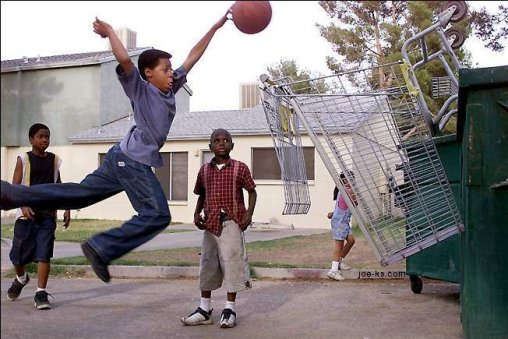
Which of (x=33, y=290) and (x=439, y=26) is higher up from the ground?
(x=439, y=26)

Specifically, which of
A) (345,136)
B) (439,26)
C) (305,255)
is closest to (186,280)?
(305,255)

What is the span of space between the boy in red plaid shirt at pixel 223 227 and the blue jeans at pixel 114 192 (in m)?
1.79

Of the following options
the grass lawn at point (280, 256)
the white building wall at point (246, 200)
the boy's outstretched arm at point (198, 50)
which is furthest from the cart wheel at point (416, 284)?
the white building wall at point (246, 200)

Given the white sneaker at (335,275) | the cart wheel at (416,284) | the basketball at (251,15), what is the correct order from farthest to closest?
the white sneaker at (335,275) → the cart wheel at (416,284) → the basketball at (251,15)

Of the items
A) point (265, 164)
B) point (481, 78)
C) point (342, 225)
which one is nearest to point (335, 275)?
point (342, 225)

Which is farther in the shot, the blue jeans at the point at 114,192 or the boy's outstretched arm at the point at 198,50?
the boy's outstretched arm at the point at 198,50

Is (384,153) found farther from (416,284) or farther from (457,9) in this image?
(416,284)

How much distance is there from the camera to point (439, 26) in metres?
4.93

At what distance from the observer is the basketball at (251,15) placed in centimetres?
290

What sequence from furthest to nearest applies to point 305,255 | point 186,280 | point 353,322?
point 305,255, point 186,280, point 353,322

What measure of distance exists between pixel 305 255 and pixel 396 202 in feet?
18.9

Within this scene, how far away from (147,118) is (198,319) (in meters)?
2.38

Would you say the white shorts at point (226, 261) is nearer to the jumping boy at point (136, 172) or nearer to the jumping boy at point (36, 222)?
the jumping boy at point (36, 222)

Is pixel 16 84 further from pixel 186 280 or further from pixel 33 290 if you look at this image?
pixel 186 280
